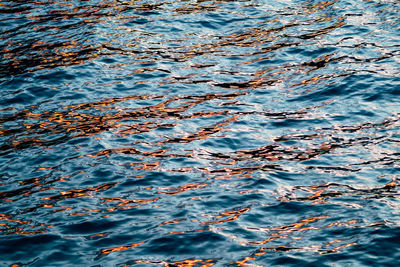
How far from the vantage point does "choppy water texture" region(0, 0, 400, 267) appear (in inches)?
308

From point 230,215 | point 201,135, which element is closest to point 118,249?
point 230,215

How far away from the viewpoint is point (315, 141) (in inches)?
419

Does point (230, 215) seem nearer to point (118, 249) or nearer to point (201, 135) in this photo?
point (118, 249)

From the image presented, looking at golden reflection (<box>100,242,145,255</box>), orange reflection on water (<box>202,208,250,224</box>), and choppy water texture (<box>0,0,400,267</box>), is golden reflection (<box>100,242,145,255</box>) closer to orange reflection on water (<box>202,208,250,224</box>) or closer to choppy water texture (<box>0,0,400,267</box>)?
choppy water texture (<box>0,0,400,267</box>)

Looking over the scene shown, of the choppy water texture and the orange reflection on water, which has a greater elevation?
the choppy water texture

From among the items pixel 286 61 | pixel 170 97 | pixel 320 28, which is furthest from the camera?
pixel 320 28

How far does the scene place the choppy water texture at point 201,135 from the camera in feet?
25.7

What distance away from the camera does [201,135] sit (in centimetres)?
1117

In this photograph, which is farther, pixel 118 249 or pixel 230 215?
pixel 230 215

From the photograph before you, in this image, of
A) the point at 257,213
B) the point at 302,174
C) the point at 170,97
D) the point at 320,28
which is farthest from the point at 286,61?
the point at 257,213

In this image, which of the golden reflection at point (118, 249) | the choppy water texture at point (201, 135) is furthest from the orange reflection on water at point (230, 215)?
the golden reflection at point (118, 249)

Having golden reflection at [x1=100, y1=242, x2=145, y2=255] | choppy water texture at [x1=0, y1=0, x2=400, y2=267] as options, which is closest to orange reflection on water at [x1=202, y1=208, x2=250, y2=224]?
choppy water texture at [x1=0, y1=0, x2=400, y2=267]

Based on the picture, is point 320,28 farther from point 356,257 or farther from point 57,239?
point 57,239

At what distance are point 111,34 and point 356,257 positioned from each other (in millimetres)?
11703
